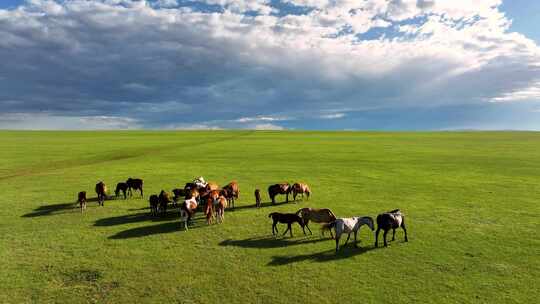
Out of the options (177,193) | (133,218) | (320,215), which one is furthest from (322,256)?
(177,193)

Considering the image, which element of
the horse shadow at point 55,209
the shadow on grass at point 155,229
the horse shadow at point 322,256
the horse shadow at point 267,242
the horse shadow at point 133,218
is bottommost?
the horse shadow at point 322,256

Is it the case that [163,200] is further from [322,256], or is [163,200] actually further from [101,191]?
[322,256]

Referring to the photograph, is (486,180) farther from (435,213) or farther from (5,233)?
(5,233)

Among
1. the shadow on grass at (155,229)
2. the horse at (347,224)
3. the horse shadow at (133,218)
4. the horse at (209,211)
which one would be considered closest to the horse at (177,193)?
the horse shadow at (133,218)

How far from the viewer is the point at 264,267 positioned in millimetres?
11750

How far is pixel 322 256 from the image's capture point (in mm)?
12633

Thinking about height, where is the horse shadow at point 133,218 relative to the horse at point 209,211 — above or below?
below

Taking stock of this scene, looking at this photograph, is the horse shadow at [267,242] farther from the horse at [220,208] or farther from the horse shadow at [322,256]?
the horse at [220,208]

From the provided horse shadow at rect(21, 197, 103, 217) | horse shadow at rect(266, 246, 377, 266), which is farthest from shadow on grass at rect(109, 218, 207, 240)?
horse shadow at rect(21, 197, 103, 217)

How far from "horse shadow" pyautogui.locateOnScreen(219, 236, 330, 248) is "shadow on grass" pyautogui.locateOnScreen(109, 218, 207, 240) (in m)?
3.07

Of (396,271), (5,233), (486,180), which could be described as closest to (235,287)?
(396,271)

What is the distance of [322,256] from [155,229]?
869 cm

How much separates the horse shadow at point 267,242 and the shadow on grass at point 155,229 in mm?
3074

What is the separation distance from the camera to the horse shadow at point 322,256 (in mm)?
12227
